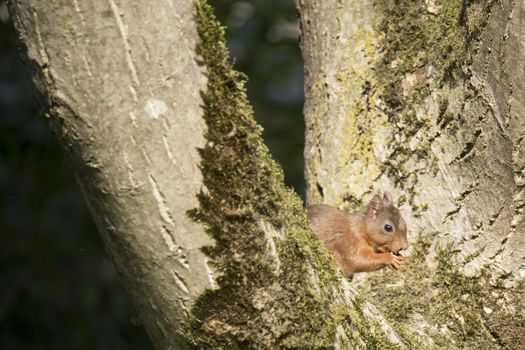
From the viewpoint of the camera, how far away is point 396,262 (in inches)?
133

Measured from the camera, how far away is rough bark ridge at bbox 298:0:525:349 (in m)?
3.00

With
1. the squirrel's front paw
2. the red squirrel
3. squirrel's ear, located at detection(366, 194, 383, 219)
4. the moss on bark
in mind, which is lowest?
the moss on bark

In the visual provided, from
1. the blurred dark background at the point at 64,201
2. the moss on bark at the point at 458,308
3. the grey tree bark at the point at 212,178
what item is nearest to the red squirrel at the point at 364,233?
the moss on bark at the point at 458,308

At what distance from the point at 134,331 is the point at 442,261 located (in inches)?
160

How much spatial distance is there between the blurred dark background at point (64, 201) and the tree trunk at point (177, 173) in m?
3.78

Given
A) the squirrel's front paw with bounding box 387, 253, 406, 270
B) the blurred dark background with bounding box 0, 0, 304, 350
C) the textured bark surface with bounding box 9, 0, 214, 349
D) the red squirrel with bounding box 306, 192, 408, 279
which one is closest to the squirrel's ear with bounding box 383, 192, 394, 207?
the red squirrel with bounding box 306, 192, 408, 279

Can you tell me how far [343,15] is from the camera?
11.6 feet

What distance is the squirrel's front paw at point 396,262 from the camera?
334 cm

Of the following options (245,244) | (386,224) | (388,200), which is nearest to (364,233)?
(386,224)

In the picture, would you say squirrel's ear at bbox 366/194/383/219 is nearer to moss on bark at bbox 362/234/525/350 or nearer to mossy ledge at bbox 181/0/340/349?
moss on bark at bbox 362/234/525/350

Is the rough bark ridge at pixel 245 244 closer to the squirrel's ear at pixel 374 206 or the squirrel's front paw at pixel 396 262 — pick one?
the squirrel's front paw at pixel 396 262

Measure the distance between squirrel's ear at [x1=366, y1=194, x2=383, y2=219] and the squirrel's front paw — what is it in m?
0.26

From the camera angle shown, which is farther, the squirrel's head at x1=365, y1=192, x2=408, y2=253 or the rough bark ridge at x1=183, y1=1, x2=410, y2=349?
the squirrel's head at x1=365, y1=192, x2=408, y2=253

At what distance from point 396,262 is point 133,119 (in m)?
1.72
